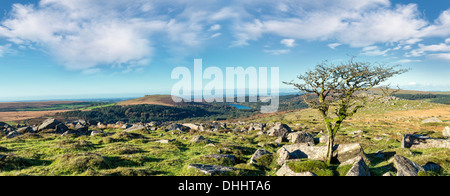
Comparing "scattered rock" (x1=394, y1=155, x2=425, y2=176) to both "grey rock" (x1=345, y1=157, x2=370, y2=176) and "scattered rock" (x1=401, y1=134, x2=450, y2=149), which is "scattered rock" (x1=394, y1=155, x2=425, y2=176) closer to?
"grey rock" (x1=345, y1=157, x2=370, y2=176)

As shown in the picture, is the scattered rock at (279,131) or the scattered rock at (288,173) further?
the scattered rock at (279,131)

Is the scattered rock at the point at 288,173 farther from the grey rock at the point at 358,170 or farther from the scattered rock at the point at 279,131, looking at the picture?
the scattered rock at the point at 279,131

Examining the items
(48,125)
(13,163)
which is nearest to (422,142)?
(13,163)

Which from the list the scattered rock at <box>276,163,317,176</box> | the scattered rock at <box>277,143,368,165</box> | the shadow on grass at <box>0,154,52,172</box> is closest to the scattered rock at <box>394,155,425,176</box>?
the scattered rock at <box>277,143,368,165</box>

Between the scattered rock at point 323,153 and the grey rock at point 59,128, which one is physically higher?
the scattered rock at point 323,153

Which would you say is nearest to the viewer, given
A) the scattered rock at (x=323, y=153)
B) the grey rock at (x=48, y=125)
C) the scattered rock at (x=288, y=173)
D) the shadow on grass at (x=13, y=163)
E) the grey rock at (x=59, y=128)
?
the scattered rock at (x=288, y=173)

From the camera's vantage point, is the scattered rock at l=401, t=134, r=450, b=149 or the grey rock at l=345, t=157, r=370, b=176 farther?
the scattered rock at l=401, t=134, r=450, b=149

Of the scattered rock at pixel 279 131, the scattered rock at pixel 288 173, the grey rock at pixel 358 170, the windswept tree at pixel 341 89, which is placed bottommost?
the scattered rock at pixel 279 131

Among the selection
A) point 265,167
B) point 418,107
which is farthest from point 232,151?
point 418,107

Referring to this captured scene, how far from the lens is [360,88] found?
15750mm

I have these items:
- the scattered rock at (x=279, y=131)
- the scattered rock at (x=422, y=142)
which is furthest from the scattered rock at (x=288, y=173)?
the scattered rock at (x=279, y=131)
